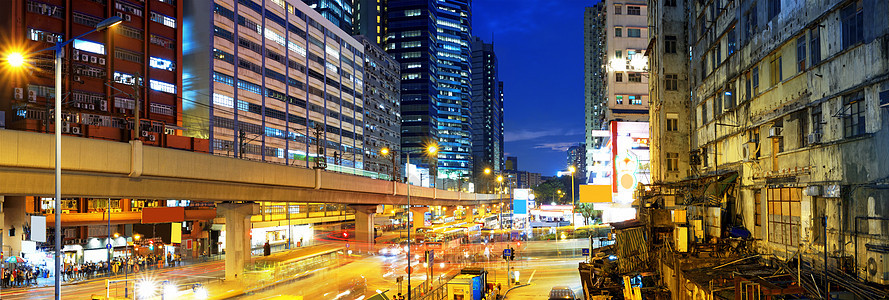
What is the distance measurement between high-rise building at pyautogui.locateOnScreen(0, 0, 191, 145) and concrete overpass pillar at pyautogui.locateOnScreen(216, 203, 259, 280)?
17711mm

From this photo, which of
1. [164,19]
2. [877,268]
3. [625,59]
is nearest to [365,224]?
[164,19]

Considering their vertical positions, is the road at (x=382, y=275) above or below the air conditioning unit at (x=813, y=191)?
below

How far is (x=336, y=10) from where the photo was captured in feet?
489

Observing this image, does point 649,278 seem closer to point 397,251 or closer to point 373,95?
point 397,251

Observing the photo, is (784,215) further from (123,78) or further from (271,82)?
(271,82)

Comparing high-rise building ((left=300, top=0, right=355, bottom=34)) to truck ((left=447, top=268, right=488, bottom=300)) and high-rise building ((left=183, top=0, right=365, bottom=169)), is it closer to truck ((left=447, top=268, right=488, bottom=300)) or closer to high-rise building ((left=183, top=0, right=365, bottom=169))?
high-rise building ((left=183, top=0, right=365, bottom=169))

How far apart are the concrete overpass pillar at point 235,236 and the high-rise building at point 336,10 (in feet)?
325

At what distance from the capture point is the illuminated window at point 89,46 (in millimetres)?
62031

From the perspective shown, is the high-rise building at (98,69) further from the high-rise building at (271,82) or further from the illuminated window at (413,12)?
the illuminated window at (413,12)

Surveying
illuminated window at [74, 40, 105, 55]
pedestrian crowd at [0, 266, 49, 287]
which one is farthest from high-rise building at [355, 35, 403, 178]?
pedestrian crowd at [0, 266, 49, 287]

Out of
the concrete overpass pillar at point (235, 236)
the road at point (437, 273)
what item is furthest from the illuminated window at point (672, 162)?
the concrete overpass pillar at point (235, 236)

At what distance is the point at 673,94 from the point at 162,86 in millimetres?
59560

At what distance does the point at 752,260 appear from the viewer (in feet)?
82.0

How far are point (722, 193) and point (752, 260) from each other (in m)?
5.93
